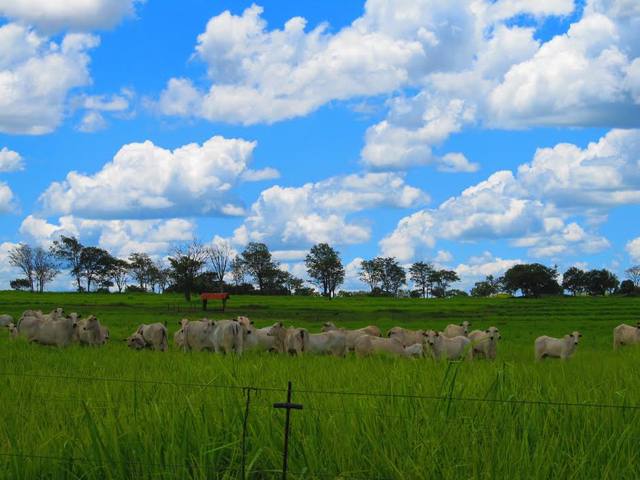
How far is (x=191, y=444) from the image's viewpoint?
618cm

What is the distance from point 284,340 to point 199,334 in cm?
273

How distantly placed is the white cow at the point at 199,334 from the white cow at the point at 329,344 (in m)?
3.24

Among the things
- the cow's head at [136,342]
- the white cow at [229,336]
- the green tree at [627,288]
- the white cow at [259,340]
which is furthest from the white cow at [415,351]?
the green tree at [627,288]

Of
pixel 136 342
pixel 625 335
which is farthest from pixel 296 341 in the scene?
pixel 625 335

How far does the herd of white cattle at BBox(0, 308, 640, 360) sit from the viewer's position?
20375 mm

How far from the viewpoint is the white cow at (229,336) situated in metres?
21.8

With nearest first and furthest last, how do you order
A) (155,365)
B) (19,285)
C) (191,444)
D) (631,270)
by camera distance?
(191,444) < (155,365) < (19,285) < (631,270)

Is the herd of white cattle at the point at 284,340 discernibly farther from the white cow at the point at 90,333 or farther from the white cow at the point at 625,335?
the white cow at the point at 625,335

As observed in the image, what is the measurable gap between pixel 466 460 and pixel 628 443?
1.42 metres

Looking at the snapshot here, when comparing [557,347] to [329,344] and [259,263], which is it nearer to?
[329,344]

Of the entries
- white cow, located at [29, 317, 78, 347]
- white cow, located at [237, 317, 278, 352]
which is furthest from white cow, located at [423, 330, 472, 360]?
white cow, located at [29, 317, 78, 347]

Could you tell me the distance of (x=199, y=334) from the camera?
23.4 meters

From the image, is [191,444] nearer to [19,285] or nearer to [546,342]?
[546,342]

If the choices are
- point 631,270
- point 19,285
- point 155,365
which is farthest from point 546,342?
point 631,270
